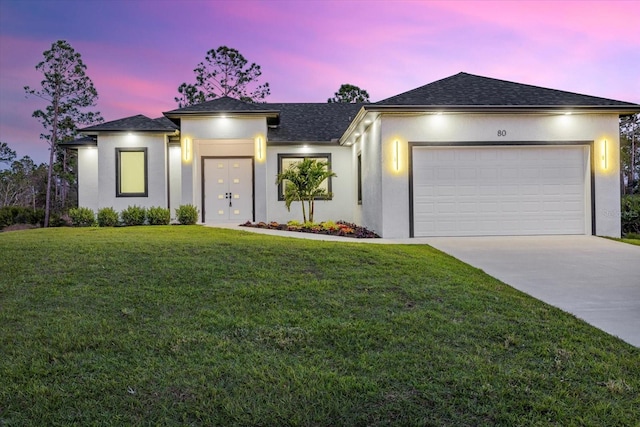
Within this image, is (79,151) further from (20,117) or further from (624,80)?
(624,80)

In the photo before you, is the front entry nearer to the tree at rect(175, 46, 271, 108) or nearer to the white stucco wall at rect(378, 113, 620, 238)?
the white stucco wall at rect(378, 113, 620, 238)

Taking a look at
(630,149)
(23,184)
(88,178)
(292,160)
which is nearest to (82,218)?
(88,178)

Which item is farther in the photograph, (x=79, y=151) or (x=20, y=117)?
(x=20, y=117)

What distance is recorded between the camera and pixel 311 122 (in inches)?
670

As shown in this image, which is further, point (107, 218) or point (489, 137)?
point (107, 218)

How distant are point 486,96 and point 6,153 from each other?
112 feet

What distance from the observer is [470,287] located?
560 centimetres

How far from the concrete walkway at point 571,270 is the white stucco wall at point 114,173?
846cm

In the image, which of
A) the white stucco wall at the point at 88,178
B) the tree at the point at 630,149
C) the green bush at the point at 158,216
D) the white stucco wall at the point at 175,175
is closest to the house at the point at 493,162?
the green bush at the point at 158,216

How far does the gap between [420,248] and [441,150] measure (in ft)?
11.9

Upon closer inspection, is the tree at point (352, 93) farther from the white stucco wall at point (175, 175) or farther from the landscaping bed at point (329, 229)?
the landscaping bed at point (329, 229)

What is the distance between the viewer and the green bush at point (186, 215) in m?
13.7

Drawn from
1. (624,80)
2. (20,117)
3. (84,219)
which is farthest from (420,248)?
(20,117)

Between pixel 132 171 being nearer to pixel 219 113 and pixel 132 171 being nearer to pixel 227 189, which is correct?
pixel 227 189
